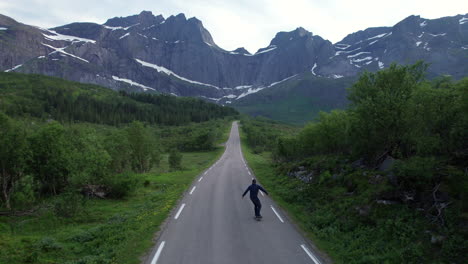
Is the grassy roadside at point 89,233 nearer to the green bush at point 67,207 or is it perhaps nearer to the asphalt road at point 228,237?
the green bush at point 67,207

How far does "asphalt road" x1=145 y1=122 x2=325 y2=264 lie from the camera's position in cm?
1002

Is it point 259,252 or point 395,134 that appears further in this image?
point 395,134

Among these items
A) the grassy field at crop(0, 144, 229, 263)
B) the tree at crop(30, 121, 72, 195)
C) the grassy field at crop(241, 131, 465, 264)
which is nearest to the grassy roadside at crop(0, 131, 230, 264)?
the grassy field at crop(0, 144, 229, 263)

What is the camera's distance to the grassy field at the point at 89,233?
10633mm

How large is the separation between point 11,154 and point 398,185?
2326 centimetres

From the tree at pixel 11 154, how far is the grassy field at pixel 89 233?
2.87 metres

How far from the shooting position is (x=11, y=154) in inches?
717

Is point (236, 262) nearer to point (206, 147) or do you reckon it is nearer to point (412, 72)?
point (412, 72)

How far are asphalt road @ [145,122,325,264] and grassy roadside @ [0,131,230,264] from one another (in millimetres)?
883

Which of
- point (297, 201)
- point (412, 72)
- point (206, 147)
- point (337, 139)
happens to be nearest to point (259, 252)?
point (297, 201)

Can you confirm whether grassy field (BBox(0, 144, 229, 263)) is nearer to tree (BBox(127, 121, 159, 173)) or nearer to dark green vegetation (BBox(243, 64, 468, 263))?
dark green vegetation (BBox(243, 64, 468, 263))

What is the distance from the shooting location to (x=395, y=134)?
632 inches

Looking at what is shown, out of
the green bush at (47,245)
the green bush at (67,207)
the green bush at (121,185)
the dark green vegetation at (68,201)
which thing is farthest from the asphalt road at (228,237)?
the green bush at (121,185)

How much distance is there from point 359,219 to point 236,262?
652 cm
